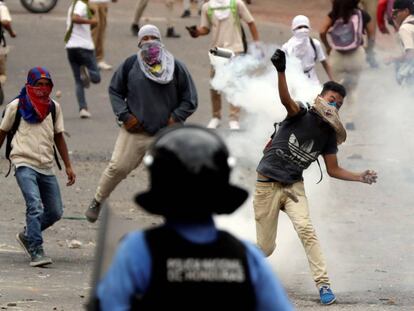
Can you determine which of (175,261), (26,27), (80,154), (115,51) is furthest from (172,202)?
(26,27)

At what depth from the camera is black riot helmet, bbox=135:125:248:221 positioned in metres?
3.21

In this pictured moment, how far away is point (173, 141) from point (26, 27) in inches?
695

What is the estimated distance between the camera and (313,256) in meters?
A: 8.05

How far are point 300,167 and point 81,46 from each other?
7124 millimetres

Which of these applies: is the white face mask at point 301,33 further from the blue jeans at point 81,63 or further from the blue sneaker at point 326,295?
the blue sneaker at point 326,295

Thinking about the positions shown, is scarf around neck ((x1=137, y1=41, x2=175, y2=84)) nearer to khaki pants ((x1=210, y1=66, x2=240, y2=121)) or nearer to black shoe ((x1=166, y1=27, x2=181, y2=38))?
khaki pants ((x1=210, y1=66, x2=240, y2=121))

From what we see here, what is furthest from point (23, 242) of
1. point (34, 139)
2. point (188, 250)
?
point (188, 250)

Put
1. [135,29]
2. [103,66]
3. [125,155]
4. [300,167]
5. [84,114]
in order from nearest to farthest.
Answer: [300,167] → [125,155] → [84,114] → [103,66] → [135,29]

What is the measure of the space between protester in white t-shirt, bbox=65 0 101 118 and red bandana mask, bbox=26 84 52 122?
19.6ft

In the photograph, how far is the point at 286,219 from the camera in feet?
32.0

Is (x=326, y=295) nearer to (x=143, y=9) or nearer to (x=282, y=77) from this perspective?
(x=282, y=77)

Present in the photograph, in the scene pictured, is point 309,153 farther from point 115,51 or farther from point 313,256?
point 115,51

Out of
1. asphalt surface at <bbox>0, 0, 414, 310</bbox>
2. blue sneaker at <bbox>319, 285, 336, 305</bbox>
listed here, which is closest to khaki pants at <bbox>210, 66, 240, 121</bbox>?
asphalt surface at <bbox>0, 0, 414, 310</bbox>

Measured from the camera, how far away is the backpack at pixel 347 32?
47.2ft
